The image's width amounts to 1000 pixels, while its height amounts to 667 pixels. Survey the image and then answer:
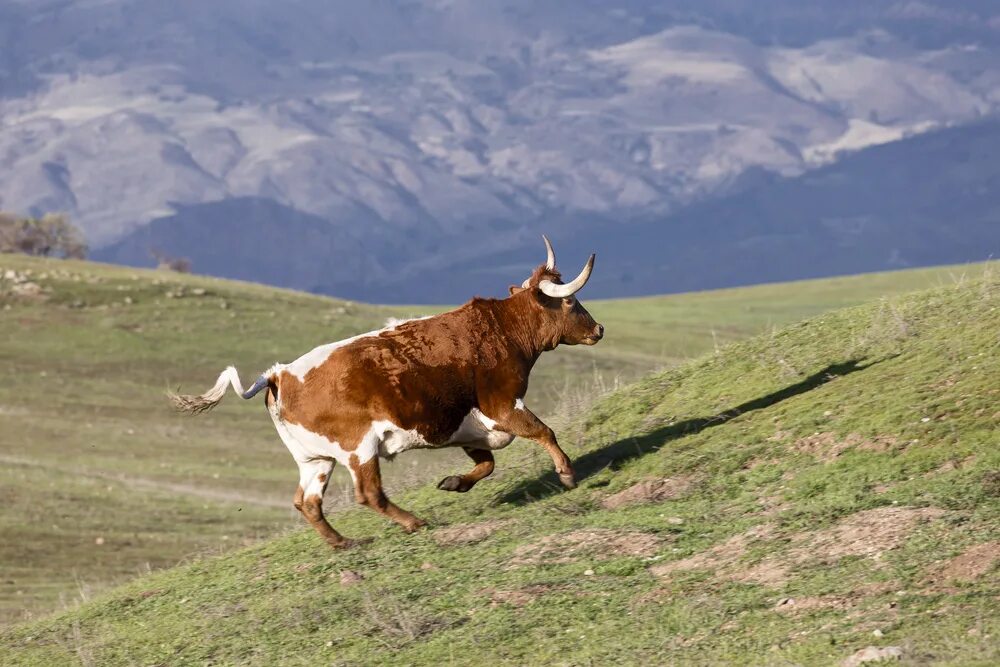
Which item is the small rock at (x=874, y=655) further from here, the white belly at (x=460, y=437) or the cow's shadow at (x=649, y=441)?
the cow's shadow at (x=649, y=441)

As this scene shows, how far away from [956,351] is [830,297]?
383ft

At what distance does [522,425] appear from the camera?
13711 millimetres

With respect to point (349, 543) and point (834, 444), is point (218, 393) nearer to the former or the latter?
point (349, 543)

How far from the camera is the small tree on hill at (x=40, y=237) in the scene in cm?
15388

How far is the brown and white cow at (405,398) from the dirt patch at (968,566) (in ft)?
14.9

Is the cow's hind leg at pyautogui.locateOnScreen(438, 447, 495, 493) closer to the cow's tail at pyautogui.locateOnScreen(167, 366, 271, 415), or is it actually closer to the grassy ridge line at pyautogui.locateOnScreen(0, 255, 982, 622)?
the cow's tail at pyautogui.locateOnScreen(167, 366, 271, 415)

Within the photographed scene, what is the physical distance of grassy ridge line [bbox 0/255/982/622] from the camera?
1088 inches

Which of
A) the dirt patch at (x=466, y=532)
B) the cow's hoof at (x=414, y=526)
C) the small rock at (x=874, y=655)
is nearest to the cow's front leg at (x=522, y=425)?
the dirt patch at (x=466, y=532)

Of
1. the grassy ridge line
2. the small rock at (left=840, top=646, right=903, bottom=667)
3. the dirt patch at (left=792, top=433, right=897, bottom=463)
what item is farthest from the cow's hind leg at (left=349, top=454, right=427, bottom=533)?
the small rock at (left=840, top=646, right=903, bottom=667)

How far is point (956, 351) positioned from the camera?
14469 mm

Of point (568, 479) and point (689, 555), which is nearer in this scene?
point (689, 555)

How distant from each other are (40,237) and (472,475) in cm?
14776

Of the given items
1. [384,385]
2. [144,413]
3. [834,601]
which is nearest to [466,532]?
[384,385]

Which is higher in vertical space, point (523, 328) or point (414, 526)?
point (523, 328)
